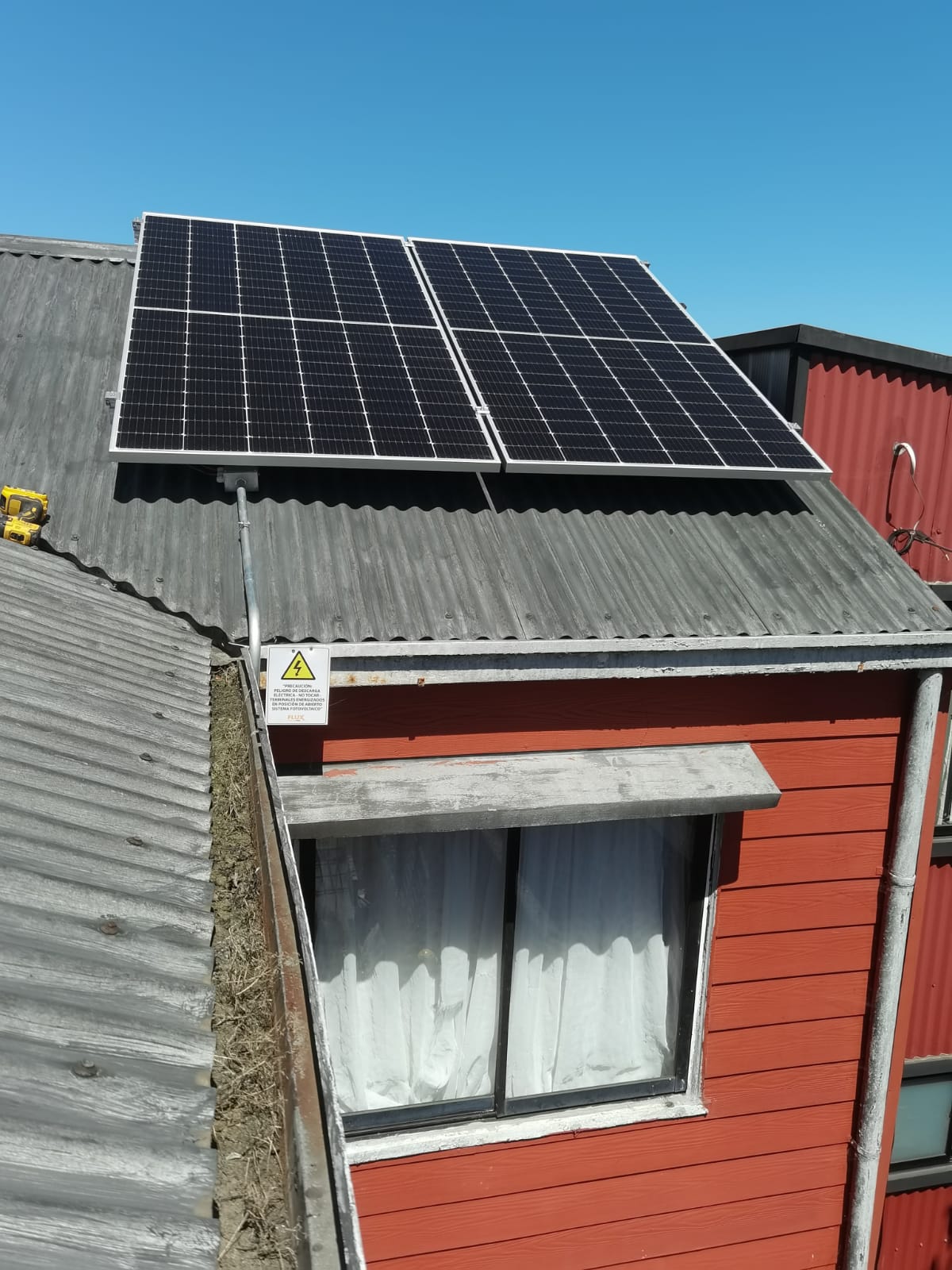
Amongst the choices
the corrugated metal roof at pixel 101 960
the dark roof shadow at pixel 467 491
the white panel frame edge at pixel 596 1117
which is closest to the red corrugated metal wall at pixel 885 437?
the dark roof shadow at pixel 467 491

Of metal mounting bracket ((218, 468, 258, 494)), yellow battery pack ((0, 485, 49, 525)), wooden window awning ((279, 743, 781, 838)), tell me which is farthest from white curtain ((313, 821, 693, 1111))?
yellow battery pack ((0, 485, 49, 525))

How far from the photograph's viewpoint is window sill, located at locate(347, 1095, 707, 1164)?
522cm

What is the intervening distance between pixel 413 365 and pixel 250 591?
2.78m

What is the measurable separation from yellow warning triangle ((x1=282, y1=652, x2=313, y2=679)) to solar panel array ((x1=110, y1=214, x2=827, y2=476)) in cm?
158

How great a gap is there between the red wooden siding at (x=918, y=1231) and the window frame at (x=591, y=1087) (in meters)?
3.98

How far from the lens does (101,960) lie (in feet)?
6.81

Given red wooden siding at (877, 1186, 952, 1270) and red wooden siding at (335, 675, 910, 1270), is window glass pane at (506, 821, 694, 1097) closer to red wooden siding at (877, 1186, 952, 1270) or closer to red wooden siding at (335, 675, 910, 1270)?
red wooden siding at (335, 675, 910, 1270)

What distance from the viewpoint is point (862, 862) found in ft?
19.2

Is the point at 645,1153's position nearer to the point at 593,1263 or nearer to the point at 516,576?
the point at 593,1263

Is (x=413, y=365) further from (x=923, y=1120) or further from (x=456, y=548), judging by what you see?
(x=923, y=1120)

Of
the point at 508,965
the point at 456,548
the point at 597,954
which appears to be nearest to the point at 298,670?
the point at 456,548

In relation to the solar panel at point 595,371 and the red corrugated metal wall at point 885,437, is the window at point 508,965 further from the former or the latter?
the red corrugated metal wall at point 885,437

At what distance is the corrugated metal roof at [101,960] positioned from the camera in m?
1.44

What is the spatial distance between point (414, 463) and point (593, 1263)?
193 inches
